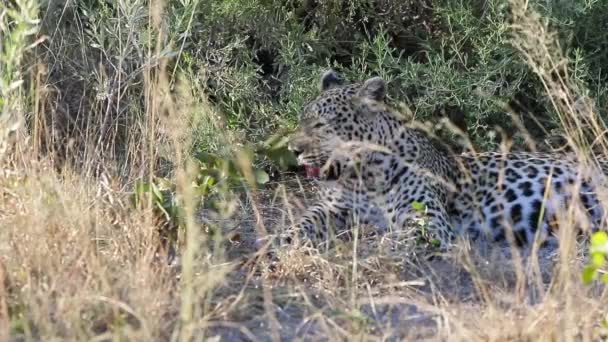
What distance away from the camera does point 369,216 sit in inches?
258

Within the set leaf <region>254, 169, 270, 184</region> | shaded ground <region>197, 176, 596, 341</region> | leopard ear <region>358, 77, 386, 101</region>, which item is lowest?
shaded ground <region>197, 176, 596, 341</region>

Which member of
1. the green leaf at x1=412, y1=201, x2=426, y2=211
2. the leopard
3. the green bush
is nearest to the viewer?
the green leaf at x1=412, y1=201, x2=426, y2=211

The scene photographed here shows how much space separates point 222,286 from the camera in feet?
15.7

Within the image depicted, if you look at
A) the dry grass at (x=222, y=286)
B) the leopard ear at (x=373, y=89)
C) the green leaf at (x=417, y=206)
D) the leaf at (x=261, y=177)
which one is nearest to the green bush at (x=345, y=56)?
the leaf at (x=261, y=177)

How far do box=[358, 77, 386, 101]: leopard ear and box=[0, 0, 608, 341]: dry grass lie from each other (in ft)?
3.56

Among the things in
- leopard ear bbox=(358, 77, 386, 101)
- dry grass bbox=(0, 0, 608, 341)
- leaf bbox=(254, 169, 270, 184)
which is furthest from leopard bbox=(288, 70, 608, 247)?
Result: dry grass bbox=(0, 0, 608, 341)

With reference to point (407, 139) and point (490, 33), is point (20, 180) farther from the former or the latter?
point (490, 33)

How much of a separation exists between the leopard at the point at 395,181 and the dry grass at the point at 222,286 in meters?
0.68

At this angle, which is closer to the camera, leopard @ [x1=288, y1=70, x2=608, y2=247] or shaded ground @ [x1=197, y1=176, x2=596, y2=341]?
shaded ground @ [x1=197, y1=176, x2=596, y2=341]

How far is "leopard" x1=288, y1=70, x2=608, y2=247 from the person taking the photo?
6.46 m

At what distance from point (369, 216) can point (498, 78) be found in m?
1.77

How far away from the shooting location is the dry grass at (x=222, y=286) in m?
4.11

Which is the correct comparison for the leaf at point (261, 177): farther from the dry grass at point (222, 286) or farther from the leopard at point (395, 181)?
the dry grass at point (222, 286)

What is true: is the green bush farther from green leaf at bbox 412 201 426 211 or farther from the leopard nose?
green leaf at bbox 412 201 426 211
